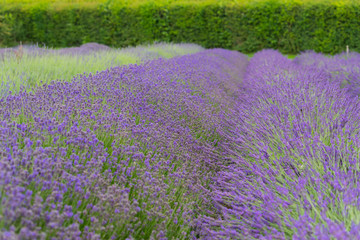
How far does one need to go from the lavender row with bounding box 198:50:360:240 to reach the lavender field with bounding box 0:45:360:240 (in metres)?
0.01

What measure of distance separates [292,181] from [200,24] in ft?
44.2

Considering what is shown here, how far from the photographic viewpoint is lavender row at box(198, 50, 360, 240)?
150 centimetres

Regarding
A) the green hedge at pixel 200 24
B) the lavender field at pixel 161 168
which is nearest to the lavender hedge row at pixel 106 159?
the lavender field at pixel 161 168

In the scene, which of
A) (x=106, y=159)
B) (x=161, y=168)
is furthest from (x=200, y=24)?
(x=106, y=159)

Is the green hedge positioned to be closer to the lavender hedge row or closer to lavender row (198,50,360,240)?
lavender row (198,50,360,240)

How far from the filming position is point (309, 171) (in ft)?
6.26

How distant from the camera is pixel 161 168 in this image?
6.67ft

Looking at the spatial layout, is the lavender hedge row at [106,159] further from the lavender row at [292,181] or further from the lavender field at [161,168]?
the lavender row at [292,181]

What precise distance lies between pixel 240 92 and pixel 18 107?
3.47 meters

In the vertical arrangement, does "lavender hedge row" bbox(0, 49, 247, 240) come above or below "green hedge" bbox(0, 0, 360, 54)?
below

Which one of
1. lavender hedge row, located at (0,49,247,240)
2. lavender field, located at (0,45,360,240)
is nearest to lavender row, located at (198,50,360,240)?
lavender field, located at (0,45,360,240)

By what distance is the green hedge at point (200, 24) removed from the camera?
1275cm

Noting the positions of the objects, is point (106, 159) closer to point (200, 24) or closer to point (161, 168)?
point (161, 168)

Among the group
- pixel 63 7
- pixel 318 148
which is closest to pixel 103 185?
pixel 318 148
